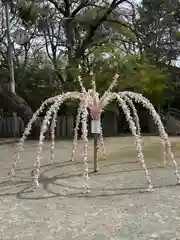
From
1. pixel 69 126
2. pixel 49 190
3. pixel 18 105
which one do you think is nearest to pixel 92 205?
pixel 49 190

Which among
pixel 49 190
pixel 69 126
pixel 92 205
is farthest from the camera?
pixel 69 126

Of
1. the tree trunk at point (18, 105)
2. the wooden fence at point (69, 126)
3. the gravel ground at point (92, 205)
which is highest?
the tree trunk at point (18, 105)

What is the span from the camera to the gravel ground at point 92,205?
3863 mm

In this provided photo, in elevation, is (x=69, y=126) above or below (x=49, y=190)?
above

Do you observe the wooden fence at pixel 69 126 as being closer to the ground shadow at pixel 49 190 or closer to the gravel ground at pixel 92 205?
the gravel ground at pixel 92 205

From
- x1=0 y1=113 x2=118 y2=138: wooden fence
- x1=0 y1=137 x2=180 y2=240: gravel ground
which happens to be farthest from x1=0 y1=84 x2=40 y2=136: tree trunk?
x1=0 y1=137 x2=180 y2=240: gravel ground

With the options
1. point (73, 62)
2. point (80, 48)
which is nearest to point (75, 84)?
point (73, 62)

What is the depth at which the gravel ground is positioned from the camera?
3863mm

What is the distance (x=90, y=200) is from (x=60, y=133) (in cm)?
1206

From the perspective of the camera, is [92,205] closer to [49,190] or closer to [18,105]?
[49,190]

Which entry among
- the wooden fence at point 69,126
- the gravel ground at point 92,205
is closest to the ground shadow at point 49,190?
the gravel ground at point 92,205

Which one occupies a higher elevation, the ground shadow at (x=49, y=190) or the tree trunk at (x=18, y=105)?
the tree trunk at (x=18, y=105)

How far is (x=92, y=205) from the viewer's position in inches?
192

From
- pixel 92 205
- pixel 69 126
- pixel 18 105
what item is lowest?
pixel 92 205
